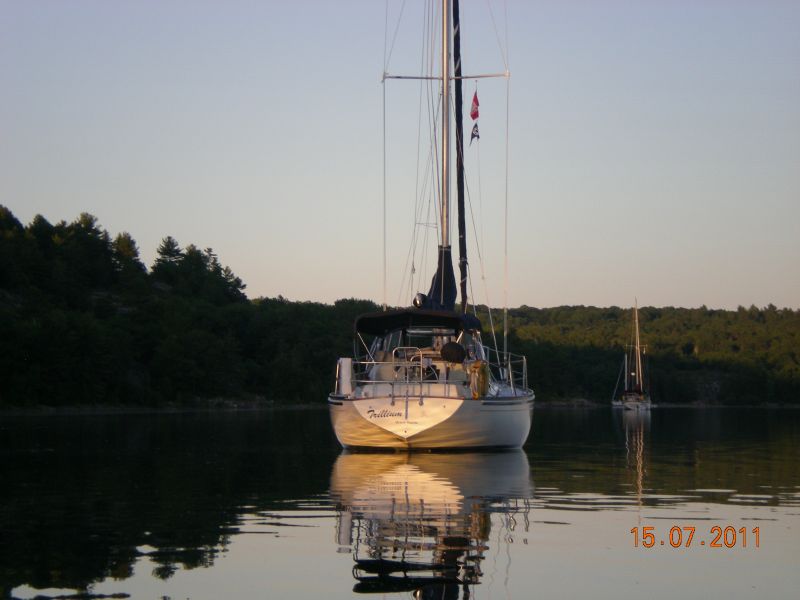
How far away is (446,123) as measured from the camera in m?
31.6

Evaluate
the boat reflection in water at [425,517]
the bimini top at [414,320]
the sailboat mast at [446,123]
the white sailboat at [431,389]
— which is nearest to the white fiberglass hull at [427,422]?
the white sailboat at [431,389]

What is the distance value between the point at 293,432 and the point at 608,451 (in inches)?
561

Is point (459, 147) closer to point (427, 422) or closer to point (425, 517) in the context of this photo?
point (427, 422)

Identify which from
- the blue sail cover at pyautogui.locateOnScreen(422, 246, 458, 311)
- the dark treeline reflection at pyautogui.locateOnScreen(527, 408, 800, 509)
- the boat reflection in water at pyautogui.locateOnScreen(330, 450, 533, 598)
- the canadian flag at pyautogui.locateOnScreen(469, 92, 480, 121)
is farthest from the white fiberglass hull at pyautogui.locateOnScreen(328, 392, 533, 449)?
the canadian flag at pyautogui.locateOnScreen(469, 92, 480, 121)

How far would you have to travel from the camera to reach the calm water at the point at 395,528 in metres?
9.60

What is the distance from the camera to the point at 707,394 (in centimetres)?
15925

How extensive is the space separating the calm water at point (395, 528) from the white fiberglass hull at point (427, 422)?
4.47 ft

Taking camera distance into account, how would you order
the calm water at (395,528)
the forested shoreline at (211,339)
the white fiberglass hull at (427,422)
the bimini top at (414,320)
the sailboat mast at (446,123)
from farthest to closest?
the forested shoreline at (211,339), the sailboat mast at (446,123), the bimini top at (414,320), the white fiberglass hull at (427,422), the calm water at (395,528)

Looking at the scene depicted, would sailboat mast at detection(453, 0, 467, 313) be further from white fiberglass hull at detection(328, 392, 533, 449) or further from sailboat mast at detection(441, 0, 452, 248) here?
white fiberglass hull at detection(328, 392, 533, 449)

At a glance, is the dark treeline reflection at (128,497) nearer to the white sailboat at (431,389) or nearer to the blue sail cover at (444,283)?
the white sailboat at (431,389)

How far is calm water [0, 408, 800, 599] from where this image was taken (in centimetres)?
960
